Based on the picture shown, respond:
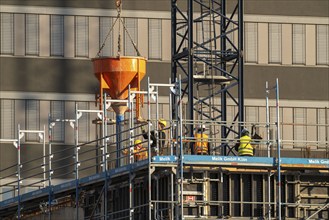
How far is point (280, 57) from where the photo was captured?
298 ft

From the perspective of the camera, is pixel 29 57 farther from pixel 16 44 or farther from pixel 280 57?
pixel 280 57

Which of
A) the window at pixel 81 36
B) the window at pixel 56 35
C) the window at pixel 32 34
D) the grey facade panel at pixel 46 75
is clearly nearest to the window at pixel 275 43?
the grey facade panel at pixel 46 75

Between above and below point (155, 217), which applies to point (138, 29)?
above

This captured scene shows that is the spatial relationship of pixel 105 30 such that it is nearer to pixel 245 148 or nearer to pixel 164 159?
pixel 245 148

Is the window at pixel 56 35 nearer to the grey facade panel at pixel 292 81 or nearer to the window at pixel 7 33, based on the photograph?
the window at pixel 7 33

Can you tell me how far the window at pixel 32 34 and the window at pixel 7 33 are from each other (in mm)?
997

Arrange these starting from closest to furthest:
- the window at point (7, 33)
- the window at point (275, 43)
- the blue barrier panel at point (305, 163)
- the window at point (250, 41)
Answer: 1. the blue barrier panel at point (305, 163)
2. the window at point (7, 33)
3. the window at point (250, 41)
4. the window at point (275, 43)

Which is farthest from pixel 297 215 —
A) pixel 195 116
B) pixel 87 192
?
pixel 195 116

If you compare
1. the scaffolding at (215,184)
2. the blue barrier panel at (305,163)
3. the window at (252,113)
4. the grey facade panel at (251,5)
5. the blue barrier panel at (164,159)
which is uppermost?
the grey facade panel at (251,5)

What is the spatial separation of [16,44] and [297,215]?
43.1 m

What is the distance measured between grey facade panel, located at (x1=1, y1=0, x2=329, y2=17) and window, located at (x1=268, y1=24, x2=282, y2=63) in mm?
1036

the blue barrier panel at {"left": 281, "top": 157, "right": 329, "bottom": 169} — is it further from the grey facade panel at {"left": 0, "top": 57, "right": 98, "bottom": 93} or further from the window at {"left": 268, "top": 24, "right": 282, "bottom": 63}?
the window at {"left": 268, "top": 24, "right": 282, "bottom": 63}

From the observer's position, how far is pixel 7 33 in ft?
284

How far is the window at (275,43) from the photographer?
90438 millimetres
